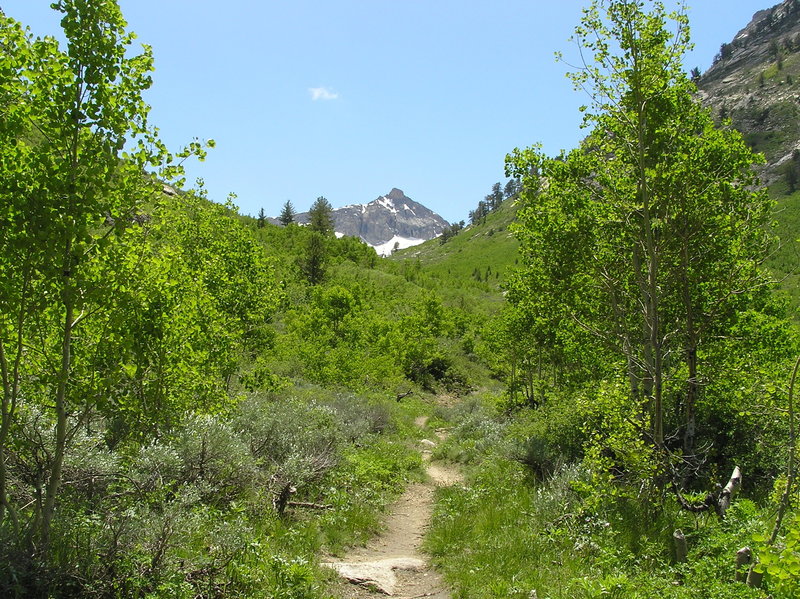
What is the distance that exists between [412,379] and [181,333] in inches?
1112

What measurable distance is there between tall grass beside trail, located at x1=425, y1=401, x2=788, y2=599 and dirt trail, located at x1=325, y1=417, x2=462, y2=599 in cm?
30

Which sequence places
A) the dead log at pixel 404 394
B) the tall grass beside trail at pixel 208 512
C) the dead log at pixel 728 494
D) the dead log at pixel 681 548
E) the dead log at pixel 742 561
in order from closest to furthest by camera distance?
the dead log at pixel 742 561 < the tall grass beside trail at pixel 208 512 < the dead log at pixel 681 548 < the dead log at pixel 728 494 < the dead log at pixel 404 394

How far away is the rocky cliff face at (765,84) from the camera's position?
366ft

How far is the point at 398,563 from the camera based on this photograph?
785 cm

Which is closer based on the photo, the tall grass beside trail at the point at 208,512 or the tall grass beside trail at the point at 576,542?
the tall grass beside trail at the point at 208,512

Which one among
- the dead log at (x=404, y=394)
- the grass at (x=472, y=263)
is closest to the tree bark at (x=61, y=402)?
the dead log at (x=404, y=394)

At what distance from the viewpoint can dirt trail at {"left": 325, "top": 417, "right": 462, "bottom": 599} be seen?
6.92 meters

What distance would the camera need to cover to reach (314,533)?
8.15m

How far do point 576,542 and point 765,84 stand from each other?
542 ft

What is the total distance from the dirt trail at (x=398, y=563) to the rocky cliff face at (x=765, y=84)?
122692mm

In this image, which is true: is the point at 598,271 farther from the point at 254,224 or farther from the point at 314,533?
the point at 254,224

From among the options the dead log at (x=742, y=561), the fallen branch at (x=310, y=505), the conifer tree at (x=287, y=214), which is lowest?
the fallen branch at (x=310, y=505)

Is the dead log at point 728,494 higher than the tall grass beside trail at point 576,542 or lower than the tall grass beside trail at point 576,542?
higher

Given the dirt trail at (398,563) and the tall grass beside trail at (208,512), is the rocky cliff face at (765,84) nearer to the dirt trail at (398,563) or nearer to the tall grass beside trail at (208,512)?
the dirt trail at (398,563)
